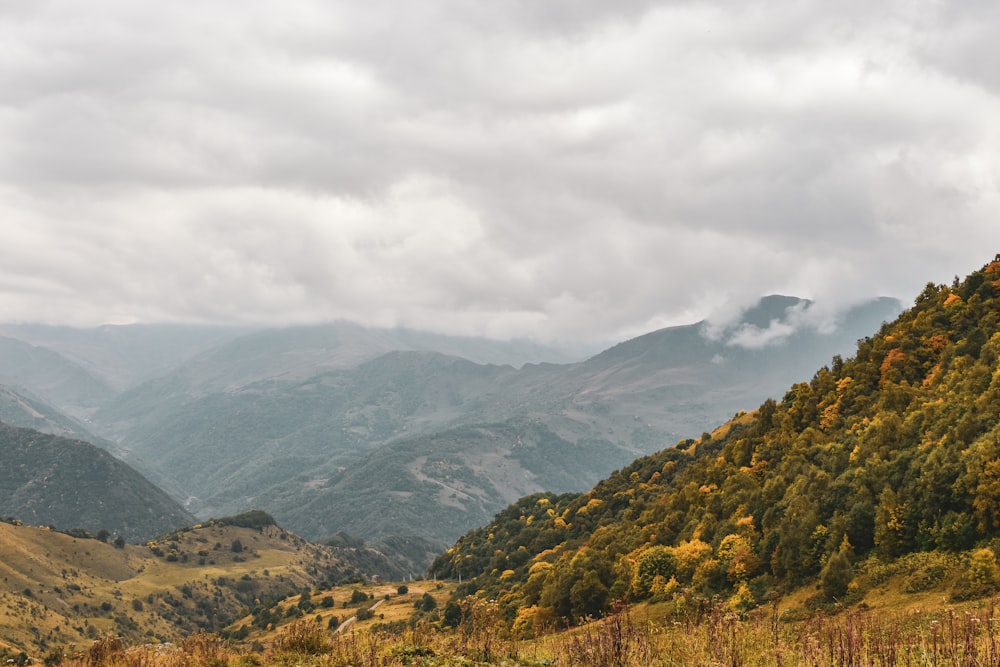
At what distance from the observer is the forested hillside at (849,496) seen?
33.1 m

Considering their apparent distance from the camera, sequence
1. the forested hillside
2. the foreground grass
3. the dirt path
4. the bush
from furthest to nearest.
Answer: the dirt path, the forested hillside, the bush, the foreground grass

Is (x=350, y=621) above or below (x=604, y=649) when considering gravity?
below

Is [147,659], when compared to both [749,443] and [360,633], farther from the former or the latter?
[749,443]

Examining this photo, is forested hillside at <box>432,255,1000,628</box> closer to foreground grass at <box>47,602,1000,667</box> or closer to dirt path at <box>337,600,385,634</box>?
foreground grass at <box>47,602,1000,667</box>

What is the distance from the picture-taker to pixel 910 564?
3253cm

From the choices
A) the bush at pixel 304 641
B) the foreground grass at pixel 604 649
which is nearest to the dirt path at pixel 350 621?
the bush at pixel 304 641

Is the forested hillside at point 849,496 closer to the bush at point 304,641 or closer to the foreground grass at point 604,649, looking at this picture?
the foreground grass at point 604,649

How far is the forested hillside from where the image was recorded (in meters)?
→ 33.1

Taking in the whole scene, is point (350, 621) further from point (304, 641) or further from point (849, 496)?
point (304, 641)

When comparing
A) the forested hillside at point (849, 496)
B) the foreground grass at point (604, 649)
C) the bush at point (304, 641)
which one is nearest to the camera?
the foreground grass at point (604, 649)

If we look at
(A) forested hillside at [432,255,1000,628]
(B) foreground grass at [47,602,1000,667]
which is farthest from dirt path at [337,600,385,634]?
(B) foreground grass at [47,602,1000,667]

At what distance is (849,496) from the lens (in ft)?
133

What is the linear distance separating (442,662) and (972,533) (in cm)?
2564

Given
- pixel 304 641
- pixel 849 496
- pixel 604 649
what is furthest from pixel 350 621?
pixel 604 649
